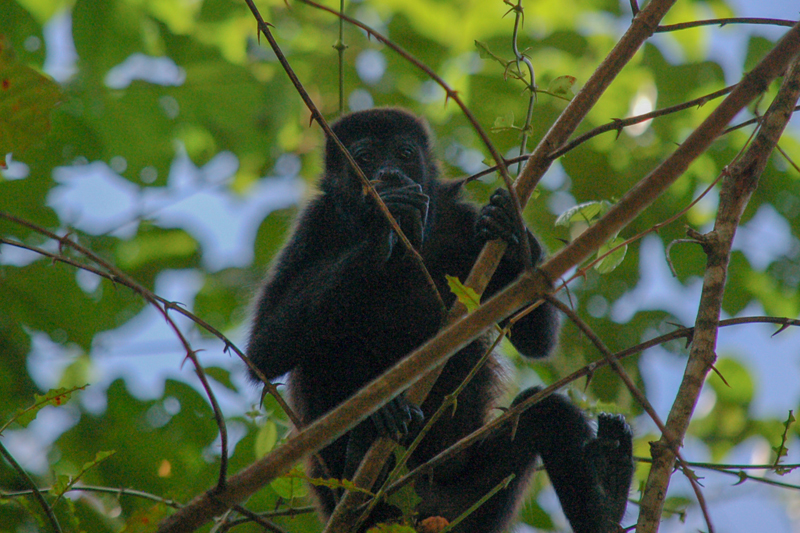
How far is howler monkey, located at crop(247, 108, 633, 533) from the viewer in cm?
289

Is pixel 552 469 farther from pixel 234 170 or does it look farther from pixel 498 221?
pixel 234 170

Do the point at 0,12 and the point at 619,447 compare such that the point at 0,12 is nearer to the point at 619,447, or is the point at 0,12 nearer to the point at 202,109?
the point at 202,109

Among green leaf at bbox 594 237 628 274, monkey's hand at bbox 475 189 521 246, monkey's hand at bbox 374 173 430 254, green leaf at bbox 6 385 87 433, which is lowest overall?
green leaf at bbox 6 385 87 433

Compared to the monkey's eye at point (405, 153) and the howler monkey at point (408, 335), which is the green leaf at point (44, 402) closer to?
the howler monkey at point (408, 335)

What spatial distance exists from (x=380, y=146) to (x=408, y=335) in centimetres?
106

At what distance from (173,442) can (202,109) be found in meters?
2.43

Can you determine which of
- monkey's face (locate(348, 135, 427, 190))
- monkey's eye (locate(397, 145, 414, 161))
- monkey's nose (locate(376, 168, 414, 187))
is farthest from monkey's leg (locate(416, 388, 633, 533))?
monkey's eye (locate(397, 145, 414, 161))

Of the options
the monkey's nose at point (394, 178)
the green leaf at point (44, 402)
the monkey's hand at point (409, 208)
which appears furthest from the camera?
the monkey's nose at point (394, 178)

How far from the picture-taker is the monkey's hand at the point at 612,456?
9.37 ft

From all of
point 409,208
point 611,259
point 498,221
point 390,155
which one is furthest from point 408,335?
point 611,259

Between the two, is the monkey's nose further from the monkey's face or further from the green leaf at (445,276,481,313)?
the green leaf at (445,276,481,313)

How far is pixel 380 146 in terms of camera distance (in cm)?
382

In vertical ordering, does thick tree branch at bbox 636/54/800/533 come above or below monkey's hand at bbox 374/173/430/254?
below

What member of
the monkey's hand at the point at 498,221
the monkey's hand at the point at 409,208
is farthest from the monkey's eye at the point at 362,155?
the monkey's hand at the point at 498,221
